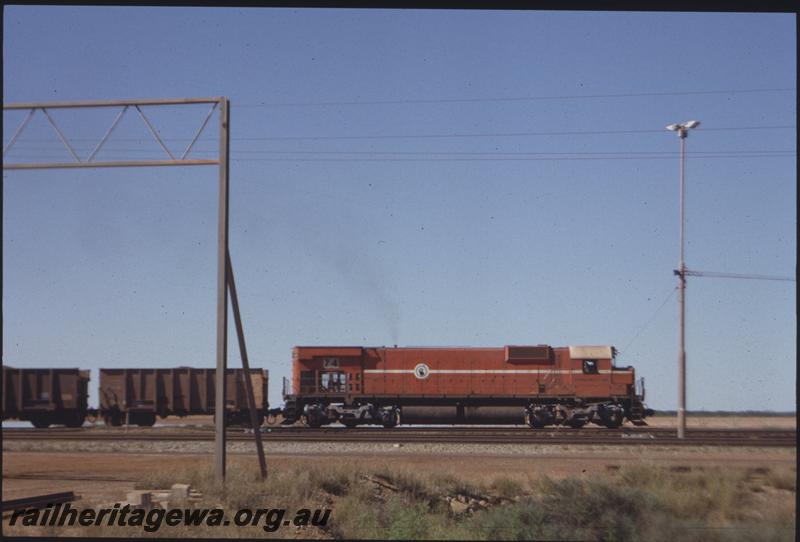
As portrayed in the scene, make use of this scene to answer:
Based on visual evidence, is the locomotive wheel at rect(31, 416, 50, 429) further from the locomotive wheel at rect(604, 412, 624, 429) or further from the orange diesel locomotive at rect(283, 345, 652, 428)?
the locomotive wheel at rect(604, 412, 624, 429)

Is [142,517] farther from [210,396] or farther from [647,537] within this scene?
[210,396]

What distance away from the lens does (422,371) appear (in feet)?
112

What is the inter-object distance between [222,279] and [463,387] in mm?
20707

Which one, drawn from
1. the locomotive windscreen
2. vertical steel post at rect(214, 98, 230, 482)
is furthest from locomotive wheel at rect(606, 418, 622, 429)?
vertical steel post at rect(214, 98, 230, 482)

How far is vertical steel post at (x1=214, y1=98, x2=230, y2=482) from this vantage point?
572 inches

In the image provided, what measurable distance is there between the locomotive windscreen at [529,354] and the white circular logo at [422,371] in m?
3.45

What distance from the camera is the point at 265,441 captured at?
24531 millimetres

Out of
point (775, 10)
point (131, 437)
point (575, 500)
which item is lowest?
point (131, 437)

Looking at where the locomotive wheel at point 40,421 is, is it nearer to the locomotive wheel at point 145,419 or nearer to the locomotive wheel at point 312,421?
the locomotive wheel at point 145,419

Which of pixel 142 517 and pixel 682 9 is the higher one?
pixel 682 9

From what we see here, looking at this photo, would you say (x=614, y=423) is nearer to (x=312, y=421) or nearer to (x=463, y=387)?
(x=463, y=387)

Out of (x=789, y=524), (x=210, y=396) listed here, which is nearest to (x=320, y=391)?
(x=210, y=396)

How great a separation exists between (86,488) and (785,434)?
72.1 feet

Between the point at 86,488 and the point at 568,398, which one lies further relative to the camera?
the point at 568,398
